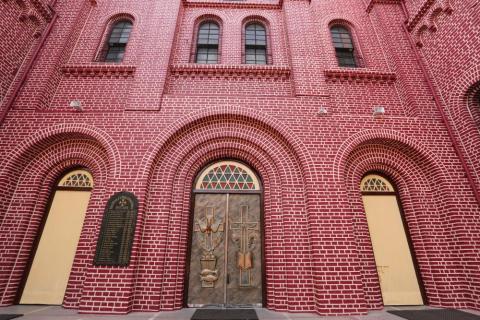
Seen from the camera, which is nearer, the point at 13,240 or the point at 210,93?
the point at 13,240

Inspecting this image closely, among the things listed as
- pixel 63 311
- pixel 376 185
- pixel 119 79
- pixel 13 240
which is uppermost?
pixel 119 79

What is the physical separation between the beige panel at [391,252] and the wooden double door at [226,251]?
2.69 meters

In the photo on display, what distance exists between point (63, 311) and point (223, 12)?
9.34 meters

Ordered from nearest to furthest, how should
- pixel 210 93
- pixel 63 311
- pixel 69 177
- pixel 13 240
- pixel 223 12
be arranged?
1. pixel 63 311
2. pixel 13 240
3. pixel 69 177
4. pixel 210 93
5. pixel 223 12

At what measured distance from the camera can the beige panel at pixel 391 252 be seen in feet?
17.1

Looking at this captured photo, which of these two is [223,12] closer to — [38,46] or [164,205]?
[38,46]

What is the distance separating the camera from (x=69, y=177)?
607cm

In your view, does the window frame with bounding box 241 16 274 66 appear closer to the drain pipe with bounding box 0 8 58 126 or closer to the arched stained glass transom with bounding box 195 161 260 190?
the arched stained glass transom with bounding box 195 161 260 190

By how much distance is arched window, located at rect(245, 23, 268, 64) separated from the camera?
25.3ft

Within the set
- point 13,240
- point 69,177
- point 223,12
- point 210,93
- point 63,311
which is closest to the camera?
point 63,311

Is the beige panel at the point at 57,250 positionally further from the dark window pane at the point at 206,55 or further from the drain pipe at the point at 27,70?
the dark window pane at the point at 206,55

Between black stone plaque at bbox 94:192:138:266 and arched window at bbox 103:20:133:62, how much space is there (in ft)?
15.8

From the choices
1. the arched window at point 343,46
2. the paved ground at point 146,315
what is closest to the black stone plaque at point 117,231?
the paved ground at point 146,315

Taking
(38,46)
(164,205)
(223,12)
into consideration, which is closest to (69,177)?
(164,205)
